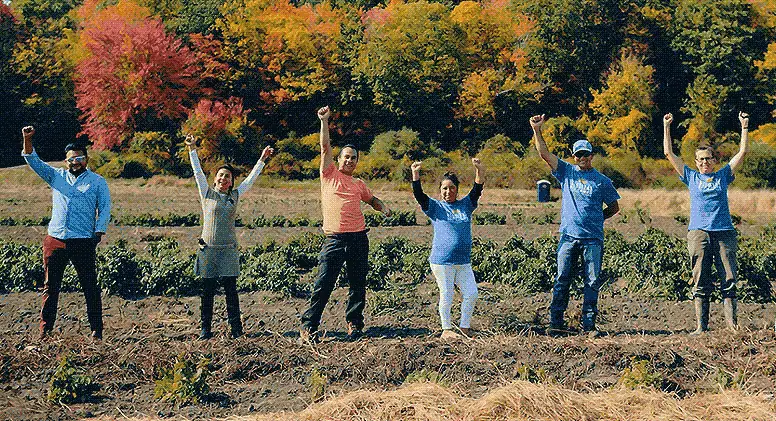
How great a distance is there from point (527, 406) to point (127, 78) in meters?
33.6

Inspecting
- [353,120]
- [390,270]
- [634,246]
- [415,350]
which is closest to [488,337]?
[415,350]

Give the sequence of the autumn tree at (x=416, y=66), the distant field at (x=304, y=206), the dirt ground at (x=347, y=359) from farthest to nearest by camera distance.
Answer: the autumn tree at (x=416, y=66) → the distant field at (x=304, y=206) → the dirt ground at (x=347, y=359)

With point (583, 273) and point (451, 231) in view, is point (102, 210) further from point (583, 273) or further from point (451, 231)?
point (583, 273)

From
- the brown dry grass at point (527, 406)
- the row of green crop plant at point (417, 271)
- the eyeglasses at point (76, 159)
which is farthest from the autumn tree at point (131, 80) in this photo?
the brown dry grass at point (527, 406)

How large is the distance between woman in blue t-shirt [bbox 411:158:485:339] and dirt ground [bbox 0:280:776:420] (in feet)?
0.98

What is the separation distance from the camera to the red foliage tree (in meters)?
36.4

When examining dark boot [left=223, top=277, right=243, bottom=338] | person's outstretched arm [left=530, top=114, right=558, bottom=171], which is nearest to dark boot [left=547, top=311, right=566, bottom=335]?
person's outstretched arm [left=530, top=114, right=558, bottom=171]

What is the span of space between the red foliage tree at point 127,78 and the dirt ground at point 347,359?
1151 inches

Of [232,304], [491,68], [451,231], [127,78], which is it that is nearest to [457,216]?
[451,231]

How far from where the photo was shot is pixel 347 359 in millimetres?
6969

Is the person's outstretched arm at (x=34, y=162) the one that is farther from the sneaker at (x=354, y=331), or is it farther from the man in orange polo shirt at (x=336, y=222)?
the sneaker at (x=354, y=331)

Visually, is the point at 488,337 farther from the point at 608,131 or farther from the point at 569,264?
the point at 608,131

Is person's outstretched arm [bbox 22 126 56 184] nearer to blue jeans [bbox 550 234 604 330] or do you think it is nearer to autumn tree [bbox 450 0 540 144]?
blue jeans [bbox 550 234 604 330]

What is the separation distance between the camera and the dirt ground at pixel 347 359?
6.43 m
